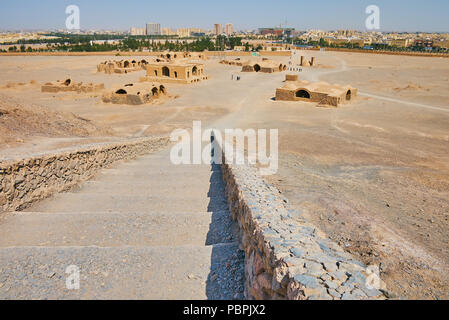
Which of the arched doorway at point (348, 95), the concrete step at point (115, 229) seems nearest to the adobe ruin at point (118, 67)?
the arched doorway at point (348, 95)

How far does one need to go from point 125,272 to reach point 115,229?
5.06 ft

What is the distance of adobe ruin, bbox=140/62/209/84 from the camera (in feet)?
127

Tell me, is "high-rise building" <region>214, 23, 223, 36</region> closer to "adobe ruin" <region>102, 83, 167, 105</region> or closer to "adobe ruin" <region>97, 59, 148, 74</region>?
"adobe ruin" <region>97, 59, 148, 74</region>

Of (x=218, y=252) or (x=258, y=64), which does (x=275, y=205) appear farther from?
(x=258, y=64)

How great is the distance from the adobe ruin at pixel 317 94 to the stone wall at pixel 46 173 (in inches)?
845

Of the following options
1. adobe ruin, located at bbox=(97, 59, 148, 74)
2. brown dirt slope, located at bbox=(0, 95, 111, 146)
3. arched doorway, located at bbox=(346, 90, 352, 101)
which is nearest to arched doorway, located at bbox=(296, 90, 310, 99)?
arched doorway, located at bbox=(346, 90, 352, 101)

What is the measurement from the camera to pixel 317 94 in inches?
1104

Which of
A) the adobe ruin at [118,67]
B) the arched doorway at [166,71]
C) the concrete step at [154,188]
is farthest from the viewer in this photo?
the adobe ruin at [118,67]

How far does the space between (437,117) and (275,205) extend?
23860mm

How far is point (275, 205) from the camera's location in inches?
188

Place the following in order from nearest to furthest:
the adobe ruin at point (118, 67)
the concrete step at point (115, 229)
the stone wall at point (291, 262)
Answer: the stone wall at point (291, 262) → the concrete step at point (115, 229) → the adobe ruin at point (118, 67)

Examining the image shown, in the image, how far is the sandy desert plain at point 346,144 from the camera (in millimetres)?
6582

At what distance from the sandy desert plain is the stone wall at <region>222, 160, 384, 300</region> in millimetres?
2381

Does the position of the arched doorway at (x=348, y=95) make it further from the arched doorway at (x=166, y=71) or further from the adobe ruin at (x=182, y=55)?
the adobe ruin at (x=182, y=55)
